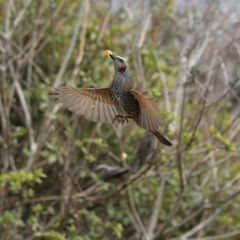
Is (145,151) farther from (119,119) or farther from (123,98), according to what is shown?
(123,98)

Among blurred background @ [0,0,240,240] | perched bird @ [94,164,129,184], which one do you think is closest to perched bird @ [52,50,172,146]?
perched bird @ [94,164,129,184]

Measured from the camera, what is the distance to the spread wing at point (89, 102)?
8.13ft

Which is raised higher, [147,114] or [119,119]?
[147,114]

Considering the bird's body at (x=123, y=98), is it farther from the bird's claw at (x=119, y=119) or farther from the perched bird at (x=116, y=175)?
the perched bird at (x=116, y=175)

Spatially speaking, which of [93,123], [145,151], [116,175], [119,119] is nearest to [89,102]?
[119,119]

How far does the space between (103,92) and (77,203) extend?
5.49ft

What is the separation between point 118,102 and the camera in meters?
2.24

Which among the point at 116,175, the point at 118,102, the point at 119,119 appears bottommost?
the point at 116,175

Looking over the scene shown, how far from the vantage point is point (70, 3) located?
16.2 ft

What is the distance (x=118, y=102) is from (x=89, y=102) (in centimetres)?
39

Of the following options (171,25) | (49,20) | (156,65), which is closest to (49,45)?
(49,20)

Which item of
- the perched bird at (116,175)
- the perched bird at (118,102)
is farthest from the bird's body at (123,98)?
the perched bird at (116,175)

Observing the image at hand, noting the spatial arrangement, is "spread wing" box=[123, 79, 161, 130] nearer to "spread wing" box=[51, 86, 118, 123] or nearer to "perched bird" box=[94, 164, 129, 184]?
"spread wing" box=[51, 86, 118, 123]

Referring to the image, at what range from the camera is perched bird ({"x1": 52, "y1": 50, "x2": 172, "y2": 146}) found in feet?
6.88
